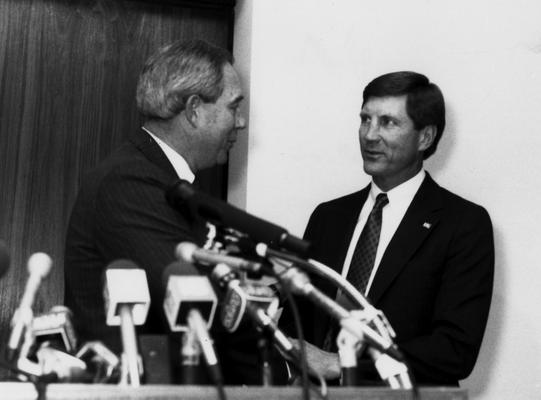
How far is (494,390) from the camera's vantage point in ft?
12.0

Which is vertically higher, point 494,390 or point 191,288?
point 191,288

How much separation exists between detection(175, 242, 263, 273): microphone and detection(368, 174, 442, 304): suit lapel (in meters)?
1.42

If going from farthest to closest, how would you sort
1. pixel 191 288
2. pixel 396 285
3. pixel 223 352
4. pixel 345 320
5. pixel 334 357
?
pixel 396 285 → pixel 334 357 → pixel 223 352 → pixel 345 320 → pixel 191 288

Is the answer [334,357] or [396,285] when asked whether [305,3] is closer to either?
[396,285]

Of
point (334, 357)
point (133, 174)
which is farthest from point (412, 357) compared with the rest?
point (133, 174)

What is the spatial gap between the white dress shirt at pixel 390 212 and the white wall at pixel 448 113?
0.37 metres

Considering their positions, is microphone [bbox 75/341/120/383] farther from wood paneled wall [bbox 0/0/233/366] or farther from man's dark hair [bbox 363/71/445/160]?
man's dark hair [bbox 363/71/445/160]

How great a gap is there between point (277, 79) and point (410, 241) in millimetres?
887

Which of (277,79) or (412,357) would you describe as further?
(277,79)

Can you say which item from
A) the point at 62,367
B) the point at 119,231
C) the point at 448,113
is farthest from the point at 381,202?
the point at 62,367

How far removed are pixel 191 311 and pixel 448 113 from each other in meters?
2.31

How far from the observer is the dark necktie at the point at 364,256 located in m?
3.18

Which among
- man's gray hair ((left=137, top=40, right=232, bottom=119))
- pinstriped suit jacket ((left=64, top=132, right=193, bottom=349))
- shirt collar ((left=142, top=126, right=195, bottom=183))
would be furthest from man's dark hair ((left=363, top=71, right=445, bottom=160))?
pinstriped suit jacket ((left=64, top=132, right=193, bottom=349))

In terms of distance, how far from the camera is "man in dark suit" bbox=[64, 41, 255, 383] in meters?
2.27
